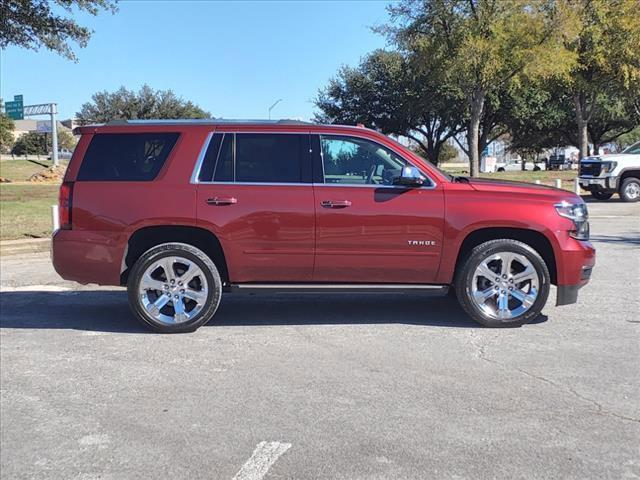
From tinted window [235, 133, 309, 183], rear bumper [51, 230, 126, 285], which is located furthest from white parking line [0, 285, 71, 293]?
tinted window [235, 133, 309, 183]

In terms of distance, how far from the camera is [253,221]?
227 inches

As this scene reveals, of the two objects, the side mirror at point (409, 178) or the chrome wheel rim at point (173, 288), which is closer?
the side mirror at point (409, 178)

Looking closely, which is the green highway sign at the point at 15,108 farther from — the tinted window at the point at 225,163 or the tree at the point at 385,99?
the tinted window at the point at 225,163

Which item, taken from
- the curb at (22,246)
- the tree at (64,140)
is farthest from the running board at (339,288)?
the tree at (64,140)

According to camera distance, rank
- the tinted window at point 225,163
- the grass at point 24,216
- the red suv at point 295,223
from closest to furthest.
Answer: the red suv at point 295,223
the tinted window at point 225,163
the grass at point 24,216

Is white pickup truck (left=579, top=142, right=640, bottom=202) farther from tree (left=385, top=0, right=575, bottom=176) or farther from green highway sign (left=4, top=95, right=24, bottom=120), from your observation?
green highway sign (left=4, top=95, right=24, bottom=120)

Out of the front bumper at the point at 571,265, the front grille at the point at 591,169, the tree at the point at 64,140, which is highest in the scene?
the tree at the point at 64,140

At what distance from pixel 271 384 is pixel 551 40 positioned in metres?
21.9

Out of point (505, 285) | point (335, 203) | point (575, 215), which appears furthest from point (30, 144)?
point (575, 215)

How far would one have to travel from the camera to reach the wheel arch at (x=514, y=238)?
5.91 m

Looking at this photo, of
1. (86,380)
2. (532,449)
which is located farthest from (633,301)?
(86,380)

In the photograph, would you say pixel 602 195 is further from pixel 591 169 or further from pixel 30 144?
pixel 30 144

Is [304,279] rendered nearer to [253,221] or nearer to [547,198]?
[253,221]

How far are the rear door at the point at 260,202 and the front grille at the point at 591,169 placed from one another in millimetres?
16370
